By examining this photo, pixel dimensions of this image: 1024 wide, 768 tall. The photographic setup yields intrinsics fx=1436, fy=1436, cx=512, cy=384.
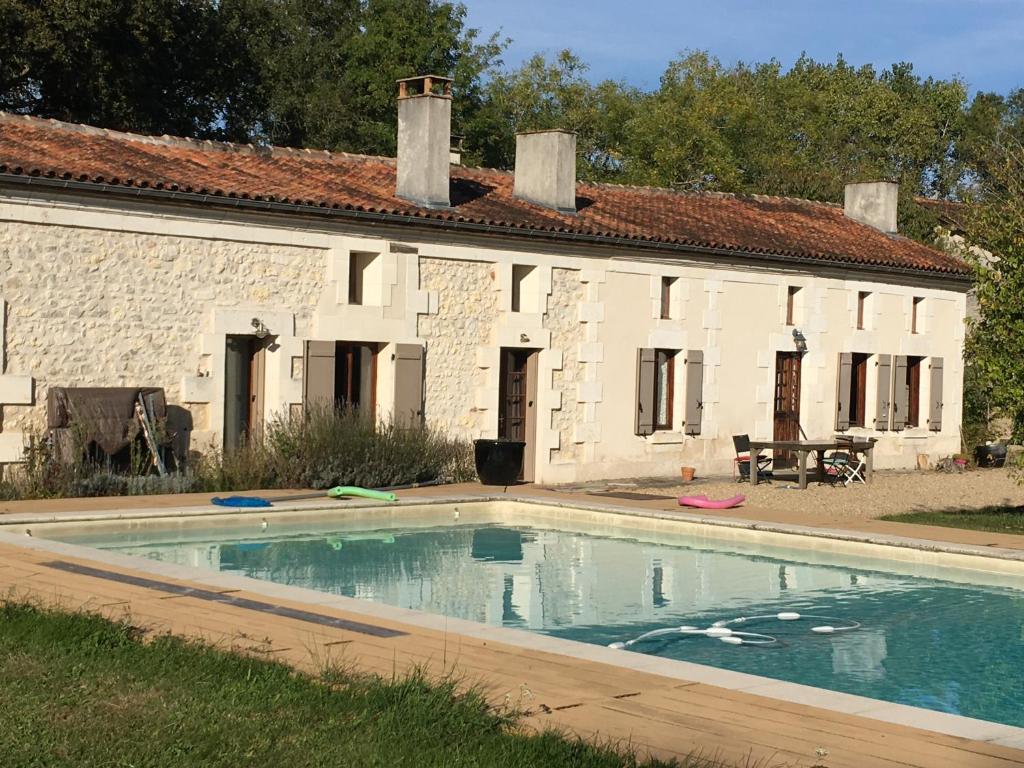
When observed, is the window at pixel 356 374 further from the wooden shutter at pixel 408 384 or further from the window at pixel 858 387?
the window at pixel 858 387

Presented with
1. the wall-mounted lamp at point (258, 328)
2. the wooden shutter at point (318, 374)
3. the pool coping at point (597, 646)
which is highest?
the wall-mounted lamp at point (258, 328)

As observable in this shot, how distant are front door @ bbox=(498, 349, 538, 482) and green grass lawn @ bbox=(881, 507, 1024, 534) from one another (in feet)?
18.9

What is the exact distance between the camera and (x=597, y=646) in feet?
24.2

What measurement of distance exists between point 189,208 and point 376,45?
22946mm

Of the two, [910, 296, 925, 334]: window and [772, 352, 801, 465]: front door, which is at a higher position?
[910, 296, 925, 334]: window

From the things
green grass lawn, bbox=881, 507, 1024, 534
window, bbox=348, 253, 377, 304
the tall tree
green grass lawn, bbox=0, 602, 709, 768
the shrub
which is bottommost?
green grass lawn, bbox=881, 507, 1024, 534

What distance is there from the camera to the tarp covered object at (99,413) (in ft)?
50.4

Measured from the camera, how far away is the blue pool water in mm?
8625

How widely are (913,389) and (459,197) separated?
10693 mm

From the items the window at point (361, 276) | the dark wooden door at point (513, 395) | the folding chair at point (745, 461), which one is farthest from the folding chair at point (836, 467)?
the window at point (361, 276)

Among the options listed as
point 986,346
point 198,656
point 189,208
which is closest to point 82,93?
point 189,208

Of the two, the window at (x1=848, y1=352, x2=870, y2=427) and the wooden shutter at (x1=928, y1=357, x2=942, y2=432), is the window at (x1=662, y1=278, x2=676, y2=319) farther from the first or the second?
the wooden shutter at (x1=928, y1=357, x2=942, y2=432)

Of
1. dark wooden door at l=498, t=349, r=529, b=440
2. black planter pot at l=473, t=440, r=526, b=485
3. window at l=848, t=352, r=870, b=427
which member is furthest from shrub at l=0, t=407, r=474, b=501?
window at l=848, t=352, r=870, b=427

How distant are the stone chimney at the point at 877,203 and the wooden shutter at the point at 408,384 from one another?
1299 centimetres
